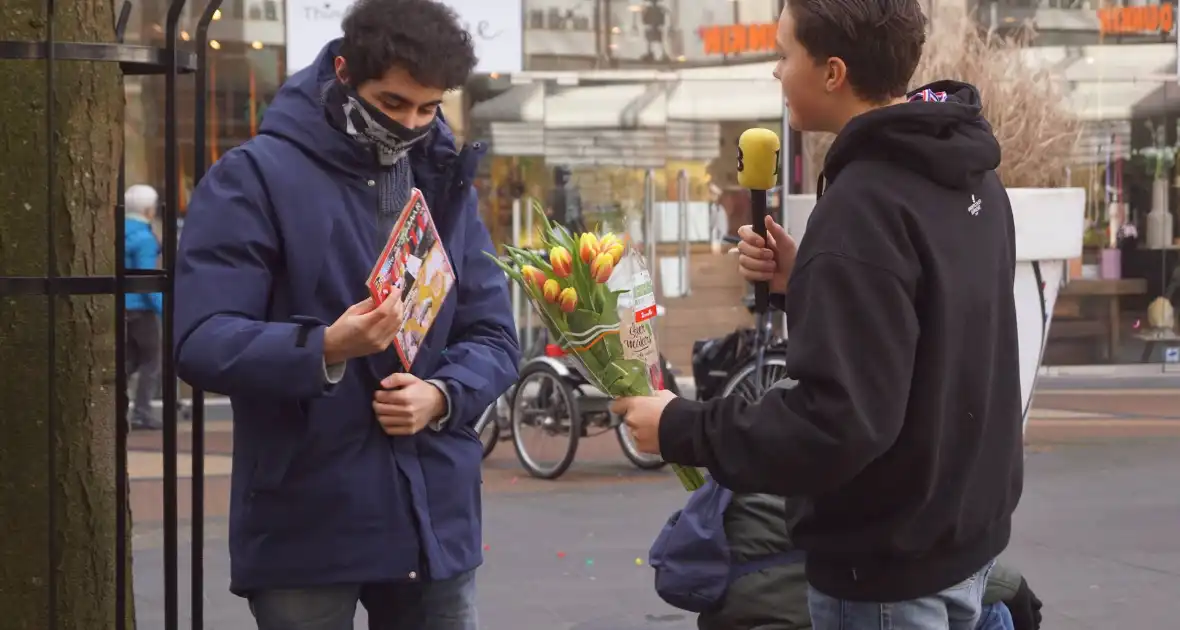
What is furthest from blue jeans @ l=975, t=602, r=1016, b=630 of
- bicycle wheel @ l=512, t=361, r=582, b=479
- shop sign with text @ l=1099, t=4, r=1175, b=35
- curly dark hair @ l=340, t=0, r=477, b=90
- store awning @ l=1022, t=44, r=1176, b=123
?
shop sign with text @ l=1099, t=4, r=1175, b=35

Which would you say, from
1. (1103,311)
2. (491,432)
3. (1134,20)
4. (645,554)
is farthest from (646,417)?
(1134,20)

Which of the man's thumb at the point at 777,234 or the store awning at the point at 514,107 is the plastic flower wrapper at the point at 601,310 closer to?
the man's thumb at the point at 777,234

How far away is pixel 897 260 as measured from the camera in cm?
223

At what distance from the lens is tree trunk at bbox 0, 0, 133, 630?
2.91 metres

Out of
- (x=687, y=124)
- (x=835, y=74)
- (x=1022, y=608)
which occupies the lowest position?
(x=1022, y=608)

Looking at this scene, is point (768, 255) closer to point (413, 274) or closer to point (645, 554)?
point (413, 274)

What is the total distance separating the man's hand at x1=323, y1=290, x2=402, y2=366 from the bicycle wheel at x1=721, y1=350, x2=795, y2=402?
6.51m

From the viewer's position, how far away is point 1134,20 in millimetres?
14789

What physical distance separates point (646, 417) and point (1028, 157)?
4992 mm

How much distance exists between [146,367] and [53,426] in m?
8.92

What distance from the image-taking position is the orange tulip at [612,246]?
103 inches

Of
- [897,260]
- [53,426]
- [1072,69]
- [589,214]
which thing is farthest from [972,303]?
[1072,69]

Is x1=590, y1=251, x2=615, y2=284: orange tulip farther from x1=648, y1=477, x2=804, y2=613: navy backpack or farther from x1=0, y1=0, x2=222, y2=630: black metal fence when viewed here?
x1=648, y1=477, x2=804, y2=613: navy backpack

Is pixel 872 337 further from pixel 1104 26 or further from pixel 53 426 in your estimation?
pixel 1104 26
